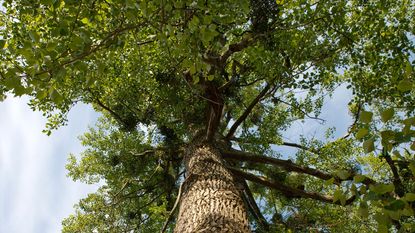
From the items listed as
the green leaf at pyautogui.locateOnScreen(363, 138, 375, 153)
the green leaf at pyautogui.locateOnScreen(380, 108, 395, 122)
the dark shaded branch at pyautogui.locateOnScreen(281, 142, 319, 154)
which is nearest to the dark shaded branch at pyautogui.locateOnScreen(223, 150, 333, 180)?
the dark shaded branch at pyautogui.locateOnScreen(281, 142, 319, 154)

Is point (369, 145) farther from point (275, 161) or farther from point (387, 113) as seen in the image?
point (275, 161)

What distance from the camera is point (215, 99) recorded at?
8836mm

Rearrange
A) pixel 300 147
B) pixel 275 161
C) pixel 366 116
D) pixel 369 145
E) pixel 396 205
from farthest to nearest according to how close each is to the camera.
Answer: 1. pixel 300 147
2. pixel 275 161
3. pixel 369 145
4. pixel 366 116
5. pixel 396 205

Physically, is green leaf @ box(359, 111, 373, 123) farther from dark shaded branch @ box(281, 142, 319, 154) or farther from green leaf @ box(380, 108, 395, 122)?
dark shaded branch @ box(281, 142, 319, 154)

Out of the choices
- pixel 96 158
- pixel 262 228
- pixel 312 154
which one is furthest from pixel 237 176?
pixel 96 158

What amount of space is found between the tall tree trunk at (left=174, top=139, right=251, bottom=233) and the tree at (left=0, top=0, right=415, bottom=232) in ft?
0.08

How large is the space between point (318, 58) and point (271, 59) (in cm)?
99

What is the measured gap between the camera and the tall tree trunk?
4.75m

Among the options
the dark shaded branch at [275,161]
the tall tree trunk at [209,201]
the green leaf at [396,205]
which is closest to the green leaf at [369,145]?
the green leaf at [396,205]

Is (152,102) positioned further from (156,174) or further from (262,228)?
(262,228)

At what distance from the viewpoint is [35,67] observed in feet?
8.81

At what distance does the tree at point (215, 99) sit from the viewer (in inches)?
182

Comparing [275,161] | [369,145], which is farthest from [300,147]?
[369,145]

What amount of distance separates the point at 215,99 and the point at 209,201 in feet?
12.5
